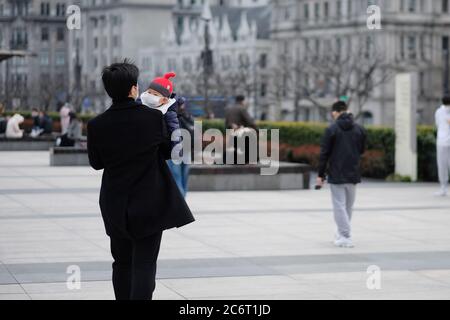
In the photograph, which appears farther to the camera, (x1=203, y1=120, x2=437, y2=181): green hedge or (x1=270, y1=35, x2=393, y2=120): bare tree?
(x1=270, y1=35, x2=393, y2=120): bare tree

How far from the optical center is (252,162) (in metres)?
22.5

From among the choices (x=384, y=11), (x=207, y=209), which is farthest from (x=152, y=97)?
(x=384, y=11)

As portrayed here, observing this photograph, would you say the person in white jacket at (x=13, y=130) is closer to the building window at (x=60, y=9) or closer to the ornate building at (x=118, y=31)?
the building window at (x=60, y=9)

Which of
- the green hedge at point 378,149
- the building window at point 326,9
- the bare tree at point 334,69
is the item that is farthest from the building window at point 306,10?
the green hedge at point 378,149

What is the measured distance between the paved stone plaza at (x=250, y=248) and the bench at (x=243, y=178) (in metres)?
0.53

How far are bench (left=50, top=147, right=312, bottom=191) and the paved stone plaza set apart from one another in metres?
0.53

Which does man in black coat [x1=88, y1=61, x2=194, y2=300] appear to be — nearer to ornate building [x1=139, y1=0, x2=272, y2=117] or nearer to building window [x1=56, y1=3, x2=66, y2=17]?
ornate building [x1=139, y1=0, x2=272, y2=117]

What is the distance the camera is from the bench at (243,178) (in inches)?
824

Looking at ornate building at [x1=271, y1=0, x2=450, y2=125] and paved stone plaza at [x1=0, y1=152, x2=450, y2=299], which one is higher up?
ornate building at [x1=271, y1=0, x2=450, y2=125]

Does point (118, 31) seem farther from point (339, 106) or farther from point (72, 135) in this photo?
point (339, 106)

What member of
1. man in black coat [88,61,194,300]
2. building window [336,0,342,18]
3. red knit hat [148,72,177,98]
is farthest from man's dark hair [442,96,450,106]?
building window [336,0,342,18]

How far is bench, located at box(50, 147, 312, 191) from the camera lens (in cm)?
2092

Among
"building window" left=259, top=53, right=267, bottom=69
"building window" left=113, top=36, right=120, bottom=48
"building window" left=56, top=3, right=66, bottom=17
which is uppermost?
"building window" left=56, top=3, right=66, bottom=17
